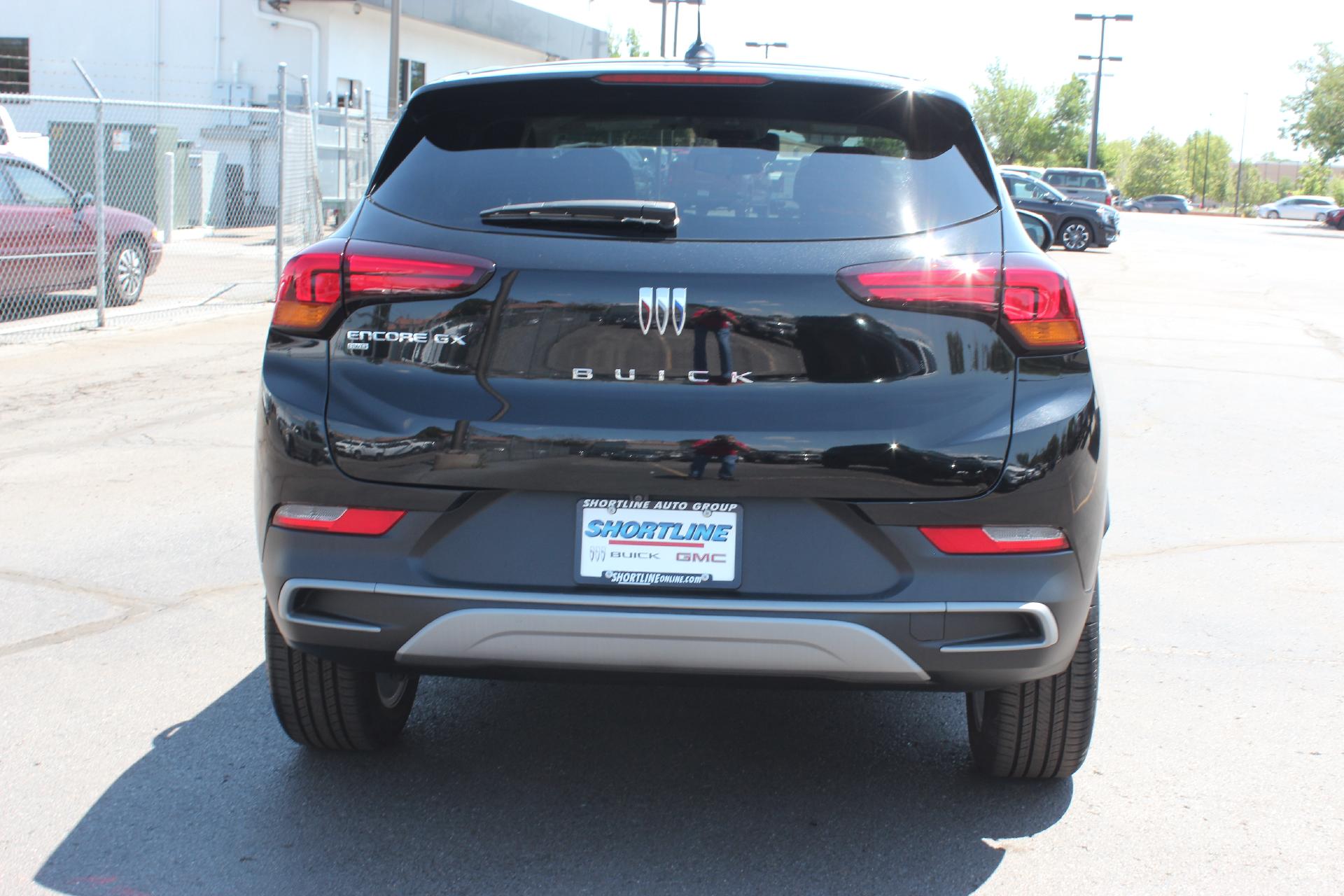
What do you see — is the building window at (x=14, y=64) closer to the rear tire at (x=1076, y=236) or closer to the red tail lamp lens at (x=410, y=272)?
the rear tire at (x=1076, y=236)

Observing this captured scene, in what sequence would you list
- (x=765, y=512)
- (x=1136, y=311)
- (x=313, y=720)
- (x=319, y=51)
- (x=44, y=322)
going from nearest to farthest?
1. (x=765, y=512)
2. (x=313, y=720)
3. (x=44, y=322)
4. (x=1136, y=311)
5. (x=319, y=51)

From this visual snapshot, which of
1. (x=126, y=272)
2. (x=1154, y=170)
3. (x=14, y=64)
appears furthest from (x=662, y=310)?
(x=1154, y=170)

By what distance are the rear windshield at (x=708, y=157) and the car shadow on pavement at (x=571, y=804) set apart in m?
1.08

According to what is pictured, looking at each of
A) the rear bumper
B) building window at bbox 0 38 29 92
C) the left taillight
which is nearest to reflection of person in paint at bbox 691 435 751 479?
the rear bumper

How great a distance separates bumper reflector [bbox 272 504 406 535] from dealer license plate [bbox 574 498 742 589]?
1.33 feet

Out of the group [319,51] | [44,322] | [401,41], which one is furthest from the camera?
[401,41]

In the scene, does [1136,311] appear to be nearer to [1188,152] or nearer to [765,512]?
[765,512]

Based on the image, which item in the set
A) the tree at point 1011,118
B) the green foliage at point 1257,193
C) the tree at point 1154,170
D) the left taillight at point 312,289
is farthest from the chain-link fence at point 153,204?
the green foliage at point 1257,193

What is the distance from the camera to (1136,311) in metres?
17.1

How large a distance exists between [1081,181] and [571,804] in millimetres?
38448

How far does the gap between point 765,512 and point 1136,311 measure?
50.6 feet

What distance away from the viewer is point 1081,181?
3897cm

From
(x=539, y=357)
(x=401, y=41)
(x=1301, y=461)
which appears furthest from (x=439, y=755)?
(x=401, y=41)

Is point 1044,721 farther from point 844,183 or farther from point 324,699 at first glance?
point 324,699
